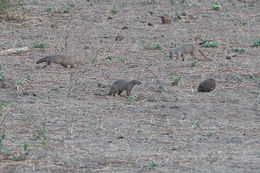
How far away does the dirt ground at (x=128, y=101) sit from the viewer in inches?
238

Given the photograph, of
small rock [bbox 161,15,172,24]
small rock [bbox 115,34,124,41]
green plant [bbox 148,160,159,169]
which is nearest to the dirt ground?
green plant [bbox 148,160,159,169]

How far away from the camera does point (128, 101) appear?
29.7ft

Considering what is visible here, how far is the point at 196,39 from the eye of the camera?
15.3 m

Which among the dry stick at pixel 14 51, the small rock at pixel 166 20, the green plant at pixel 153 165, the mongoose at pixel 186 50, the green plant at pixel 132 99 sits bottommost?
the small rock at pixel 166 20

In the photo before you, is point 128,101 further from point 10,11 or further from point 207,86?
point 10,11

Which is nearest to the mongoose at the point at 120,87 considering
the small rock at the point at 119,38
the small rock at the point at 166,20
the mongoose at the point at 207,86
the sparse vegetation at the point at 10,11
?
the mongoose at the point at 207,86

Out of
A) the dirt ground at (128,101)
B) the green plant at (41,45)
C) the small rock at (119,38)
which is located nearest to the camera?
the dirt ground at (128,101)

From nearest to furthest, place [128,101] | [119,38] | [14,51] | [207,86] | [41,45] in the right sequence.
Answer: [128,101] < [207,86] < [14,51] < [41,45] < [119,38]

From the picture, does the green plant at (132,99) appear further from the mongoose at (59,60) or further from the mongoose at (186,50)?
the mongoose at (186,50)

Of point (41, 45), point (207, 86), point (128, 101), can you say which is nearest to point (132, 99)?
point (128, 101)

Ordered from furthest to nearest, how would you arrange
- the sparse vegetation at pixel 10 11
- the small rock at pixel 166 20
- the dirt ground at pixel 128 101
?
the small rock at pixel 166 20 → the sparse vegetation at pixel 10 11 → the dirt ground at pixel 128 101

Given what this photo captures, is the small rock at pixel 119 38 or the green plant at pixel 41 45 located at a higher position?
the green plant at pixel 41 45

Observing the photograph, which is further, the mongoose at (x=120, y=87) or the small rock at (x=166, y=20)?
the small rock at (x=166, y=20)

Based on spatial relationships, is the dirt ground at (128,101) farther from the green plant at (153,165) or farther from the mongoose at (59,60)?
the mongoose at (59,60)
